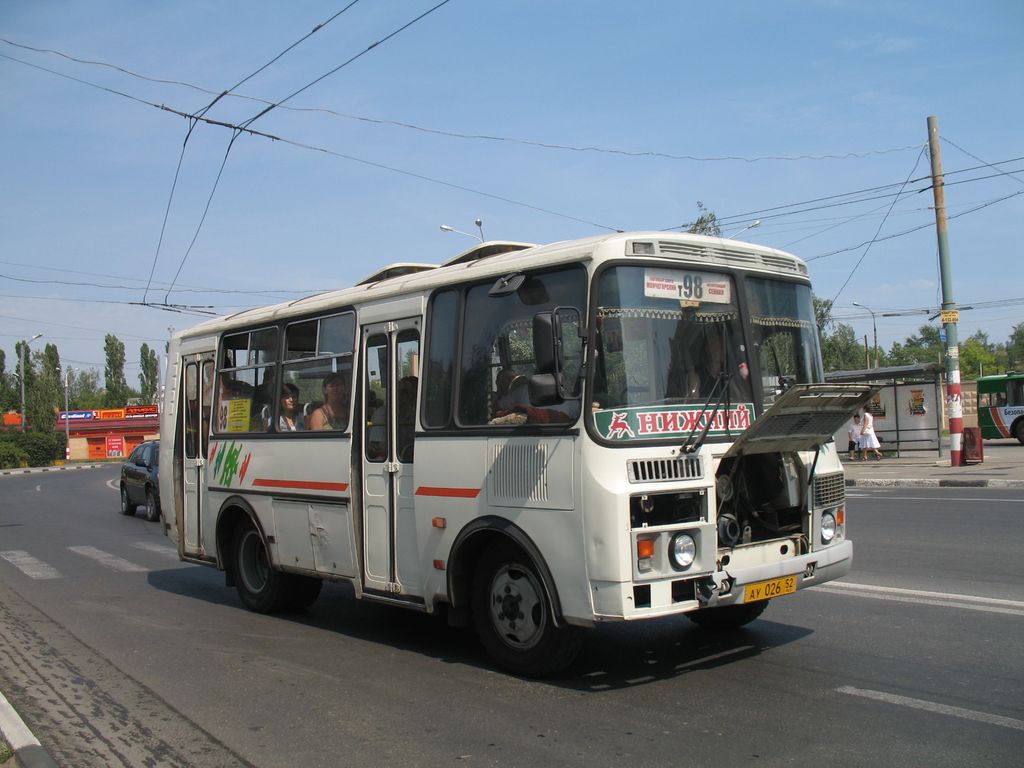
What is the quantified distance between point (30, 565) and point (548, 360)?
35.4 feet

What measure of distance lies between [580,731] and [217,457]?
5.90m

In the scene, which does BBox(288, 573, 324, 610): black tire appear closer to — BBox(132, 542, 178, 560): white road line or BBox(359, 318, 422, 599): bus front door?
BBox(359, 318, 422, 599): bus front door

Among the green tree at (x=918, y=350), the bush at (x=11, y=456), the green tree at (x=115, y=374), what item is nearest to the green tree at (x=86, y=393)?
the green tree at (x=115, y=374)

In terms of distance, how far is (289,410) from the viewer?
8734mm

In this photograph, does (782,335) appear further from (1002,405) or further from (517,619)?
(1002,405)

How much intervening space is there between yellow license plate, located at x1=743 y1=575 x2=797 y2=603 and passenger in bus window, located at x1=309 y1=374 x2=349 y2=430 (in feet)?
11.9

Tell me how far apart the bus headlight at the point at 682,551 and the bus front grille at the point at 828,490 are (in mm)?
1396

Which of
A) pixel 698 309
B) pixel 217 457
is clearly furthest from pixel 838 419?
pixel 217 457

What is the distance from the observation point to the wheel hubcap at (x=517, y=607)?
6176 mm

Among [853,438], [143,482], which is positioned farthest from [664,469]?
[853,438]

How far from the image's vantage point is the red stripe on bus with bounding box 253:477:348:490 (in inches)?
313

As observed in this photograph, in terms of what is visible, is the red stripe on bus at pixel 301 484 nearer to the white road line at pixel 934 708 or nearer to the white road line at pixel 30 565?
the white road line at pixel 934 708

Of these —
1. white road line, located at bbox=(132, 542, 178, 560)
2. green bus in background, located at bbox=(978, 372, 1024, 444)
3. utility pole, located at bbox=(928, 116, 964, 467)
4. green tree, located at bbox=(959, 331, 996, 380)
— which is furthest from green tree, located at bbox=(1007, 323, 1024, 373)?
white road line, located at bbox=(132, 542, 178, 560)

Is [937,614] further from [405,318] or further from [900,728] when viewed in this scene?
[405,318]
